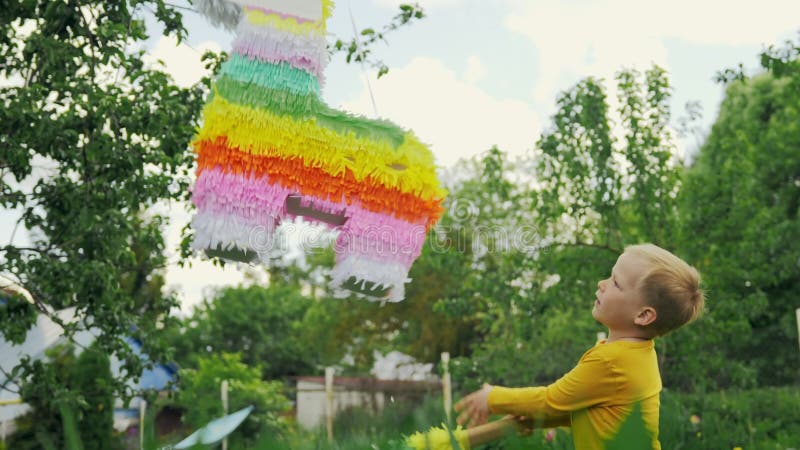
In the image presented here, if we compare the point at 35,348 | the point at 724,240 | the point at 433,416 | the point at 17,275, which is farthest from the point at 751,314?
the point at 35,348

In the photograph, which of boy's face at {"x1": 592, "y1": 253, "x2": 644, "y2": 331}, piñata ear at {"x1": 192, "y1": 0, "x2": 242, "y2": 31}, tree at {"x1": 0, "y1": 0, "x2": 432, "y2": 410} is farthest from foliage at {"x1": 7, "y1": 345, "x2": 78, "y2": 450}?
boy's face at {"x1": 592, "y1": 253, "x2": 644, "y2": 331}

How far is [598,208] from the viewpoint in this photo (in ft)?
23.9

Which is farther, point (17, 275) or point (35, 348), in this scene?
point (35, 348)

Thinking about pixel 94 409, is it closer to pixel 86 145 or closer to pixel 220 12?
pixel 86 145

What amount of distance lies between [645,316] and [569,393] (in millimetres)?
203

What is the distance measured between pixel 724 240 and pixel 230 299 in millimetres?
16998

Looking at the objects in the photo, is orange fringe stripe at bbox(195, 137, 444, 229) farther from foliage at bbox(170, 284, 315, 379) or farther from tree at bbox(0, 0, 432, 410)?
foliage at bbox(170, 284, 315, 379)

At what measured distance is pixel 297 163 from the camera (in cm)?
199

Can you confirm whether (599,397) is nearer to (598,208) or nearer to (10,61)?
(10,61)

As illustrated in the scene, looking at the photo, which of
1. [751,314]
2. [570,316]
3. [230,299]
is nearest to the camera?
[751,314]

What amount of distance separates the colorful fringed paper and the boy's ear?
0.73 meters

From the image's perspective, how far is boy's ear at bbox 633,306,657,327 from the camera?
4.67ft

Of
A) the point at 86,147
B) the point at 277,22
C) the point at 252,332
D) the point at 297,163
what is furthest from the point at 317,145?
the point at 252,332

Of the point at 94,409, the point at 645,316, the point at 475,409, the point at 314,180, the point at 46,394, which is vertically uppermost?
the point at 314,180
